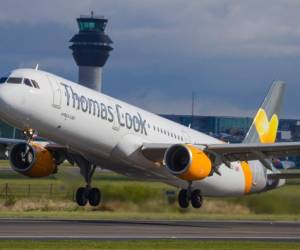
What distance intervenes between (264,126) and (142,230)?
67.5 ft

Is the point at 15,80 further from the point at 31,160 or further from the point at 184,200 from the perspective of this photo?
the point at 184,200

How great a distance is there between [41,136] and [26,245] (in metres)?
13.1

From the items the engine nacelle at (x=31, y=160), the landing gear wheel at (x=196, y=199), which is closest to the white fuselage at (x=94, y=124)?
the landing gear wheel at (x=196, y=199)

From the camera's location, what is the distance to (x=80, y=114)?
1962 inches

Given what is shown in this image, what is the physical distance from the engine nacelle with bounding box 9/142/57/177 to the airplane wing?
13.9 feet

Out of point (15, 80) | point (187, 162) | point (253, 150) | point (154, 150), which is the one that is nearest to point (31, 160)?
point (15, 80)

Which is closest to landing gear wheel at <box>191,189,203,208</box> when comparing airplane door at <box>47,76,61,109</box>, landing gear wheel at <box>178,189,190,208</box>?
landing gear wheel at <box>178,189,190,208</box>

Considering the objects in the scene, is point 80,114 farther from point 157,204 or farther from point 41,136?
point 157,204

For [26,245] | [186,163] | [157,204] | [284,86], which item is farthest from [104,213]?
[26,245]

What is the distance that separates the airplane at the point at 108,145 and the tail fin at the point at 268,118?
14.5 ft

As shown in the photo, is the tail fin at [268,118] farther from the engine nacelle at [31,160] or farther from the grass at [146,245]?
the grass at [146,245]

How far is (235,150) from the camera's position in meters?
54.1

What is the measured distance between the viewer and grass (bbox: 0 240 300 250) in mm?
36812

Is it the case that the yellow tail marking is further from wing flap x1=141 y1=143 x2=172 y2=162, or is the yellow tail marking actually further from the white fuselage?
wing flap x1=141 y1=143 x2=172 y2=162
